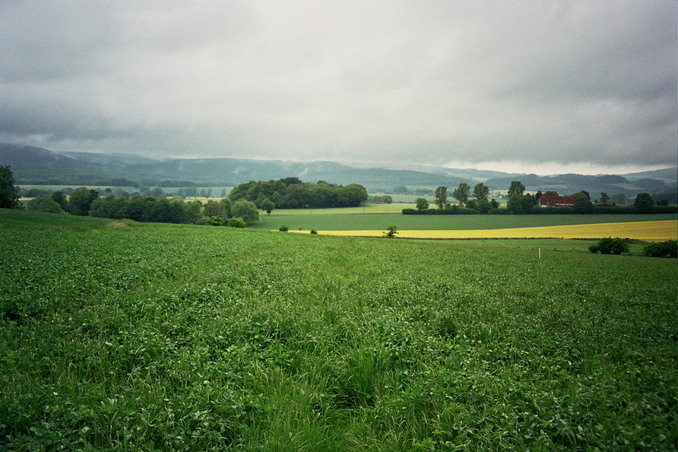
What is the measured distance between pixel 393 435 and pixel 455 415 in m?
0.96

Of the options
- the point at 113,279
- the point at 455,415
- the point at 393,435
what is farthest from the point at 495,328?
the point at 113,279

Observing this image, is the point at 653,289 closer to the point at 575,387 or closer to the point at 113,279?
the point at 575,387

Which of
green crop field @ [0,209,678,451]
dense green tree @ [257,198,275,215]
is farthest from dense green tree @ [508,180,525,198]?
green crop field @ [0,209,678,451]

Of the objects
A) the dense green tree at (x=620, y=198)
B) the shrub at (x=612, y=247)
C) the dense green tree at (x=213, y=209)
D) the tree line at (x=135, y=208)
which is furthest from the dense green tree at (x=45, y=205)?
the dense green tree at (x=620, y=198)

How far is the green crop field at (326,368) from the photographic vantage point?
435 centimetres

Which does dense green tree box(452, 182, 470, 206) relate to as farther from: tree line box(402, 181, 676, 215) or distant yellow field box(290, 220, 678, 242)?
distant yellow field box(290, 220, 678, 242)

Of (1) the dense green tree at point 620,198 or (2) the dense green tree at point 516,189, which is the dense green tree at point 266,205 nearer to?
(2) the dense green tree at point 516,189

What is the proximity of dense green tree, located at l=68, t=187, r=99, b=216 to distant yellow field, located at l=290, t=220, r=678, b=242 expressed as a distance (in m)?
68.0

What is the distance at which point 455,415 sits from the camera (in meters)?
4.78

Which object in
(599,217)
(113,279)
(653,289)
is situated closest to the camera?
(113,279)

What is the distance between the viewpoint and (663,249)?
140ft

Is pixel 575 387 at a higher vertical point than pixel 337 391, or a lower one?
higher

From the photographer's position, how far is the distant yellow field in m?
50.8

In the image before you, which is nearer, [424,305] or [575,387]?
[575,387]
